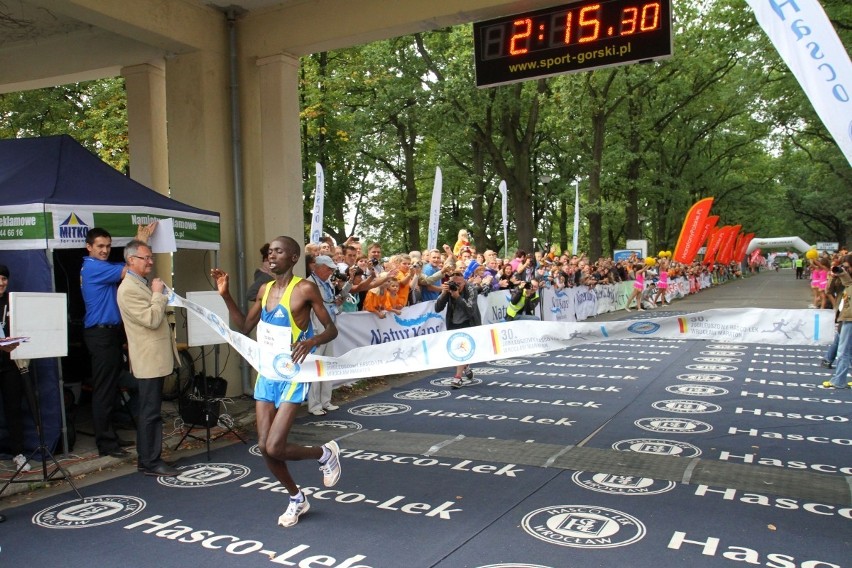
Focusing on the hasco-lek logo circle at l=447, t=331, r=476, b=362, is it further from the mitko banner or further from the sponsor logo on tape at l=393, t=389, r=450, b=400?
the sponsor logo on tape at l=393, t=389, r=450, b=400

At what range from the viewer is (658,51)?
7750 millimetres

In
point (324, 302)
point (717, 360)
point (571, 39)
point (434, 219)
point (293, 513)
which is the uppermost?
point (571, 39)

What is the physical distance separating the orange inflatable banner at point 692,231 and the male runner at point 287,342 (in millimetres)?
31113

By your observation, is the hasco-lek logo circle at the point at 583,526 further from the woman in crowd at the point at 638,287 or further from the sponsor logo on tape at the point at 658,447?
the woman in crowd at the point at 638,287

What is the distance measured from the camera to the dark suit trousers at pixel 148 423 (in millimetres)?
6254

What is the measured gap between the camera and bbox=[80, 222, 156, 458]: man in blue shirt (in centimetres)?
666

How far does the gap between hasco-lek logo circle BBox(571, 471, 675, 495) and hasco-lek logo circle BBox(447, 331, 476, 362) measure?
1.45m

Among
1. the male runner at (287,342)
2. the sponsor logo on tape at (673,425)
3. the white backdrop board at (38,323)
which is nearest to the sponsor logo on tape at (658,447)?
the sponsor logo on tape at (673,425)

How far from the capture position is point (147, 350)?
246 inches

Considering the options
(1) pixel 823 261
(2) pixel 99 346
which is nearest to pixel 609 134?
(1) pixel 823 261

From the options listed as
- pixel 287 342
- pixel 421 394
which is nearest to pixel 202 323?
pixel 287 342

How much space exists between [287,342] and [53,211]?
3466 millimetres

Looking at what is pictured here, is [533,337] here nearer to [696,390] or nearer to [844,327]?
[696,390]

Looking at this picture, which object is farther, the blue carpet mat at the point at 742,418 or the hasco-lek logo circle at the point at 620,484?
the blue carpet mat at the point at 742,418
